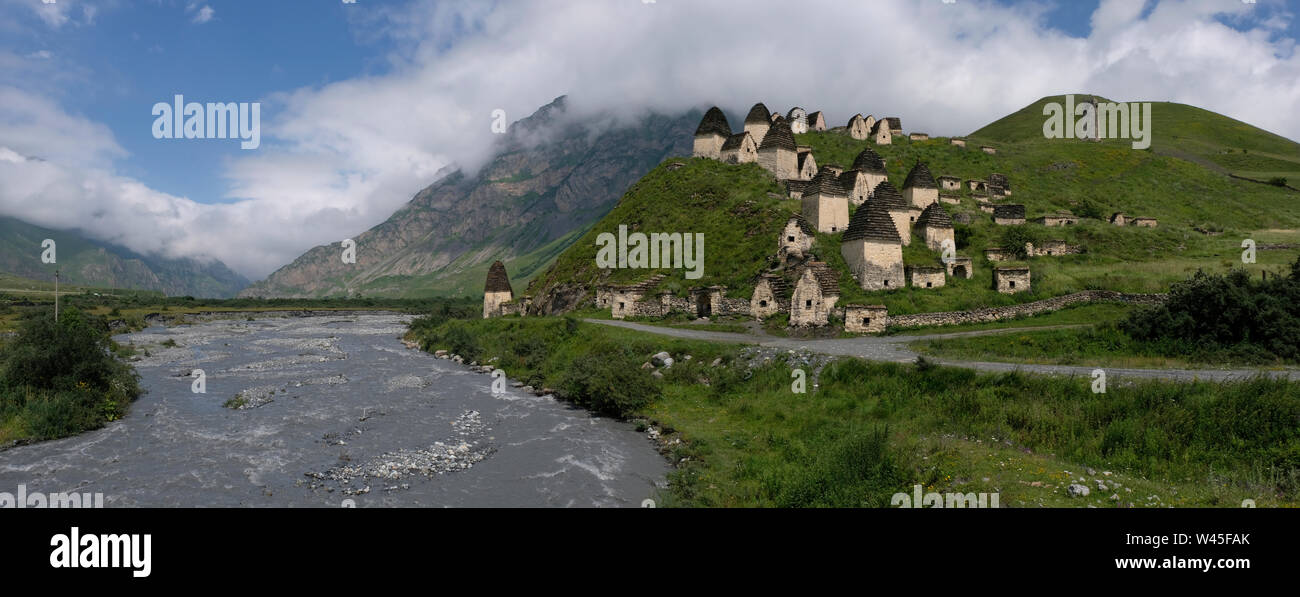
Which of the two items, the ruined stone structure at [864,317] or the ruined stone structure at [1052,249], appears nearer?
the ruined stone structure at [864,317]

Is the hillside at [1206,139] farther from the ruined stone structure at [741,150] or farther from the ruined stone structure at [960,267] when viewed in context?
the ruined stone structure at [960,267]

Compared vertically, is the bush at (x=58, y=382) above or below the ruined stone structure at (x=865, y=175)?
below

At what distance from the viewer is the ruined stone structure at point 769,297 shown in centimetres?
3328

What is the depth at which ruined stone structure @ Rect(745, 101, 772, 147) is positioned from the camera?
208ft

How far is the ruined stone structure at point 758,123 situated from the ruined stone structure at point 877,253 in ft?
105

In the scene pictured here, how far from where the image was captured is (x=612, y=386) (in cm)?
2309

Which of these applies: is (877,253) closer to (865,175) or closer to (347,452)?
(865,175)

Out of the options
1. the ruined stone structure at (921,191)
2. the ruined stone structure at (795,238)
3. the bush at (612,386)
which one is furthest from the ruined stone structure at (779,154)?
the bush at (612,386)

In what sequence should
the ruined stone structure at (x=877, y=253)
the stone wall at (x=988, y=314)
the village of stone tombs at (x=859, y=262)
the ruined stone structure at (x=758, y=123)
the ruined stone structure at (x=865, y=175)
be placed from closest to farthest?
1. the stone wall at (x=988, y=314)
2. the village of stone tombs at (x=859, y=262)
3. the ruined stone structure at (x=877, y=253)
4. the ruined stone structure at (x=865, y=175)
5. the ruined stone structure at (x=758, y=123)

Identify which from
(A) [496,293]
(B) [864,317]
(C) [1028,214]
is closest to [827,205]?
(B) [864,317]

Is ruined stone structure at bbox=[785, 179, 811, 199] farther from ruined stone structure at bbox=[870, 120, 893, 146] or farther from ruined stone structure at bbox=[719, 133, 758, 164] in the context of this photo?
ruined stone structure at bbox=[870, 120, 893, 146]

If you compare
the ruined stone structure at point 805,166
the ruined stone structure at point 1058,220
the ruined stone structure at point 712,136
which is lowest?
the ruined stone structure at point 1058,220

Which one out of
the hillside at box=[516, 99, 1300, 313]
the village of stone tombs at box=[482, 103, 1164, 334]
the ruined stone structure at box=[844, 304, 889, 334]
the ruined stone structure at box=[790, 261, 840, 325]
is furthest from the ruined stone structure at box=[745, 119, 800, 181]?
the ruined stone structure at box=[844, 304, 889, 334]
